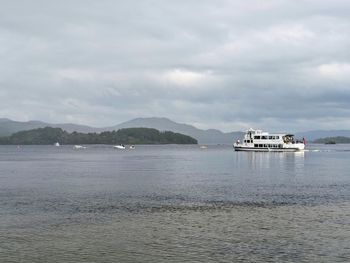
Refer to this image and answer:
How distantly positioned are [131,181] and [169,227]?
47.5m

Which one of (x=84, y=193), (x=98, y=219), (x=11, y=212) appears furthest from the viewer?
(x=84, y=193)

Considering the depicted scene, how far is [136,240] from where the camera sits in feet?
122

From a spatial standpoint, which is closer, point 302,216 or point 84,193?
point 302,216

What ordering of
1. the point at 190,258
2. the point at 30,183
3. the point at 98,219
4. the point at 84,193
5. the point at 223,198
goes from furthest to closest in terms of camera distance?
the point at 30,183 < the point at 84,193 < the point at 223,198 < the point at 98,219 < the point at 190,258

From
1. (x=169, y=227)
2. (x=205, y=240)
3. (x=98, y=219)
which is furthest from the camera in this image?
(x=98, y=219)

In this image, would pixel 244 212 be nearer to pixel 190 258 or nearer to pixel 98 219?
pixel 98 219

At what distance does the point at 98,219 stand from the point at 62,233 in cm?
709

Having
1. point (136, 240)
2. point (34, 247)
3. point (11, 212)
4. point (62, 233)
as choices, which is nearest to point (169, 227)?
point (136, 240)

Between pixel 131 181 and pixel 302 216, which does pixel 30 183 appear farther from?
pixel 302 216

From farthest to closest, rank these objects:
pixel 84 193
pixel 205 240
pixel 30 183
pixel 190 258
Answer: pixel 30 183, pixel 84 193, pixel 205 240, pixel 190 258

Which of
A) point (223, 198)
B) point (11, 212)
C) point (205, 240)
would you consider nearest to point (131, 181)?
point (223, 198)

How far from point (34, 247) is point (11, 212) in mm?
16460

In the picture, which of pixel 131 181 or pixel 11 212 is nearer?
pixel 11 212

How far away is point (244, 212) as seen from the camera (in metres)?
50.6
